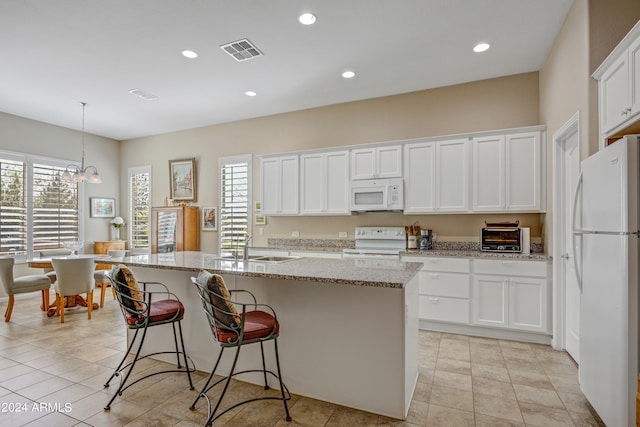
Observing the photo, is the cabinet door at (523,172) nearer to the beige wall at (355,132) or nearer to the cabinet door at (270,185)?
the beige wall at (355,132)

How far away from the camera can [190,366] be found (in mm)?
2965

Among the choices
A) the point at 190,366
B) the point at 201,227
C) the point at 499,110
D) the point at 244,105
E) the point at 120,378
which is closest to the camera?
the point at 120,378

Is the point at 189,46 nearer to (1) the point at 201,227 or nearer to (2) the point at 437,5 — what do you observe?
(2) the point at 437,5

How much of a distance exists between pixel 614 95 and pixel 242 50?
3324mm

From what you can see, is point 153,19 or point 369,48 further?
point 369,48

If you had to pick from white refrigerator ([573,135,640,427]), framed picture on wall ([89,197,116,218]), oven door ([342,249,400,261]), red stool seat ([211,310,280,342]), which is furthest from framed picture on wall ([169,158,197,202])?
white refrigerator ([573,135,640,427])

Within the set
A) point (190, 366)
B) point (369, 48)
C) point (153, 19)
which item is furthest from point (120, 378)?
point (369, 48)

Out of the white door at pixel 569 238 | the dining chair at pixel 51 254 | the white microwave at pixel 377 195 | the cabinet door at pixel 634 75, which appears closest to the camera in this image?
the cabinet door at pixel 634 75

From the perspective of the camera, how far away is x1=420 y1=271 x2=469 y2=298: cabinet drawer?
12.7 ft

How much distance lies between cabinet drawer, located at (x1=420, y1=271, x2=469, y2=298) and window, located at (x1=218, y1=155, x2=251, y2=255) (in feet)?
10.6

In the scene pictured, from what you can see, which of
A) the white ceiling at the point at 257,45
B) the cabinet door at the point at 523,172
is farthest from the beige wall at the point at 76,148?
the cabinet door at the point at 523,172

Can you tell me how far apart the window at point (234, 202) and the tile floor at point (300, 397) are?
2682 mm

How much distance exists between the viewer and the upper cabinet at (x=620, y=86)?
197 centimetres

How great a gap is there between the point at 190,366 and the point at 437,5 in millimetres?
3870
